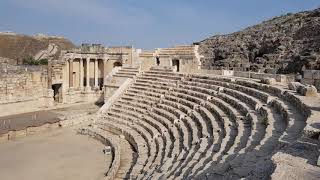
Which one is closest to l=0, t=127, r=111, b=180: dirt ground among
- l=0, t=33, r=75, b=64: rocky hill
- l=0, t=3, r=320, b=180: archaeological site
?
l=0, t=3, r=320, b=180: archaeological site

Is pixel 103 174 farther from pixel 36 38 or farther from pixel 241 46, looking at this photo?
pixel 36 38

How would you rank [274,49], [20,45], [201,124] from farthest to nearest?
[20,45] < [274,49] < [201,124]

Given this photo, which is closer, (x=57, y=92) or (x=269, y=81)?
(x=269, y=81)

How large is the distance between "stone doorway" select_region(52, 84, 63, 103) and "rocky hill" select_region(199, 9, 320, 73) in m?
11.0

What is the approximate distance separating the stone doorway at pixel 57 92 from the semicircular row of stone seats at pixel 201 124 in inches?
289

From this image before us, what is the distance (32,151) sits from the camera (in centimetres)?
1736

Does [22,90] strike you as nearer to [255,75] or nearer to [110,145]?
[110,145]

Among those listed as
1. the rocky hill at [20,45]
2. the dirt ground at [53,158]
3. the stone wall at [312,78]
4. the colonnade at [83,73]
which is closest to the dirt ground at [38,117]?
the dirt ground at [53,158]

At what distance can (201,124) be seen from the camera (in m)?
14.8

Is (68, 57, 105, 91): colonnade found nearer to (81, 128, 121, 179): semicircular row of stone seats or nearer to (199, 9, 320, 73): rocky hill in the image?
(199, 9, 320, 73): rocky hill

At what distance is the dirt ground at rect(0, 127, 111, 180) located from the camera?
1427cm

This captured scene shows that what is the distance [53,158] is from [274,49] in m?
16.1

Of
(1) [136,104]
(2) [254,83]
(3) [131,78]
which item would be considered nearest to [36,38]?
(3) [131,78]

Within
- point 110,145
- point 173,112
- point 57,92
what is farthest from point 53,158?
point 57,92
